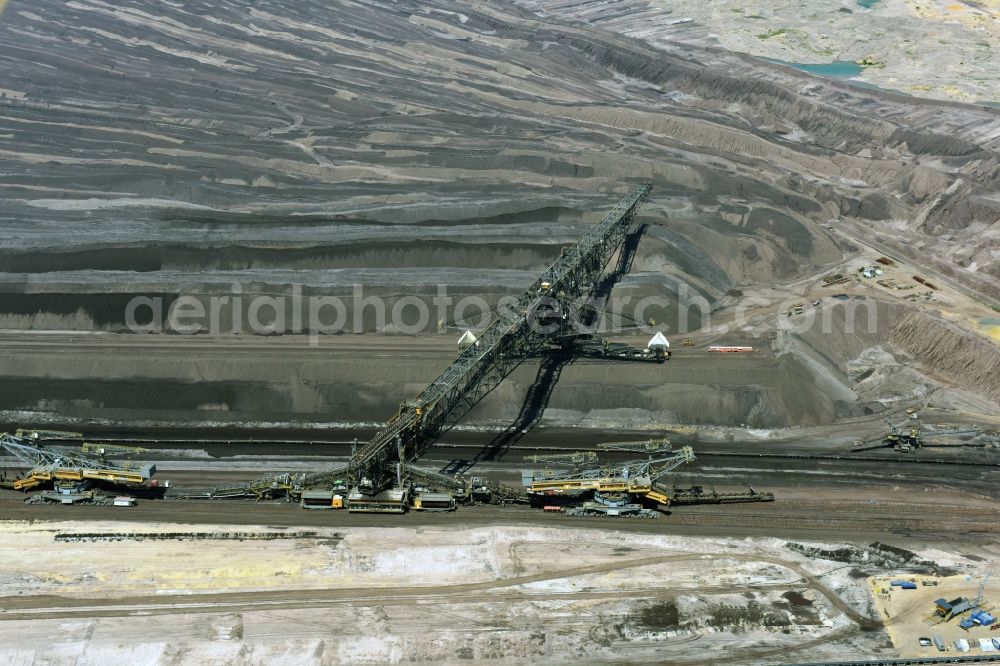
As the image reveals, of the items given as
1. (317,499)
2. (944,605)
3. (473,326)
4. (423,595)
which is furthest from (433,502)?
(944,605)

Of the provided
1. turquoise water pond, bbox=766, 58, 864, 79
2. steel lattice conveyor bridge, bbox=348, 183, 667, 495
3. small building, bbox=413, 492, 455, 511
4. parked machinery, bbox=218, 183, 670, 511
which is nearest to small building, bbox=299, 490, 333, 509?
parked machinery, bbox=218, 183, 670, 511

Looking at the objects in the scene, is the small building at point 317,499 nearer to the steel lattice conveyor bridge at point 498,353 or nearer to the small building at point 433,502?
the steel lattice conveyor bridge at point 498,353

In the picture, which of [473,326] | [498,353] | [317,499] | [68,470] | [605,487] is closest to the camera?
[317,499]

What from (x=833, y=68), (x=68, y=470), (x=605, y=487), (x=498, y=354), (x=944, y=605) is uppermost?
(x=833, y=68)

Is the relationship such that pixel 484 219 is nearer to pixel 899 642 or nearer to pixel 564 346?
pixel 564 346

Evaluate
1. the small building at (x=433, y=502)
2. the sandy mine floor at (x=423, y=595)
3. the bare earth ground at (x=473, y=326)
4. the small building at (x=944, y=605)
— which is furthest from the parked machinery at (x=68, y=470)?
the small building at (x=944, y=605)

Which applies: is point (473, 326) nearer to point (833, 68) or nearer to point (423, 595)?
point (423, 595)

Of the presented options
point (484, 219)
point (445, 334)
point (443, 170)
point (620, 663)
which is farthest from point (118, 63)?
point (620, 663)

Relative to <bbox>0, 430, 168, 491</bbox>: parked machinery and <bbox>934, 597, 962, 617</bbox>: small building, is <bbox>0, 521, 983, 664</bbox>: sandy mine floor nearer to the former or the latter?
<bbox>0, 430, 168, 491</bbox>: parked machinery
